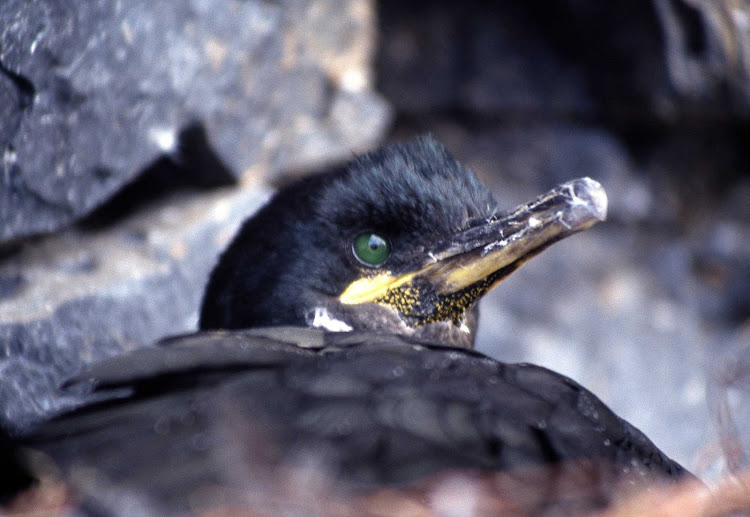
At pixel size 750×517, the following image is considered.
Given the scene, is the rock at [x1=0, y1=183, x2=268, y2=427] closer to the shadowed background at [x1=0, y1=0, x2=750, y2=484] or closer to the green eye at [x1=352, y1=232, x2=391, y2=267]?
the shadowed background at [x1=0, y1=0, x2=750, y2=484]

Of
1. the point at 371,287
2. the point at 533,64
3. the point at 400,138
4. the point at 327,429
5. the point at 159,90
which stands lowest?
the point at 327,429

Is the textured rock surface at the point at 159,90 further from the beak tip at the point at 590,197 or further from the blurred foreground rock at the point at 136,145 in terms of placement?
the beak tip at the point at 590,197

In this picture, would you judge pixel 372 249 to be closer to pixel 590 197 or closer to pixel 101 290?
pixel 590 197

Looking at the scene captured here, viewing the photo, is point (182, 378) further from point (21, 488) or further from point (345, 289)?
point (345, 289)

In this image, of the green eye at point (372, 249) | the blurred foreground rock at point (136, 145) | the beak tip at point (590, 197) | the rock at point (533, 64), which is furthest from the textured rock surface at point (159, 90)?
the beak tip at point (590, 197)

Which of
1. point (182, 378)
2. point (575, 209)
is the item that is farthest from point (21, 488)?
point (575, 209)

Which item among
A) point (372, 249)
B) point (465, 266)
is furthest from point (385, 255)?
point (465, 266)
